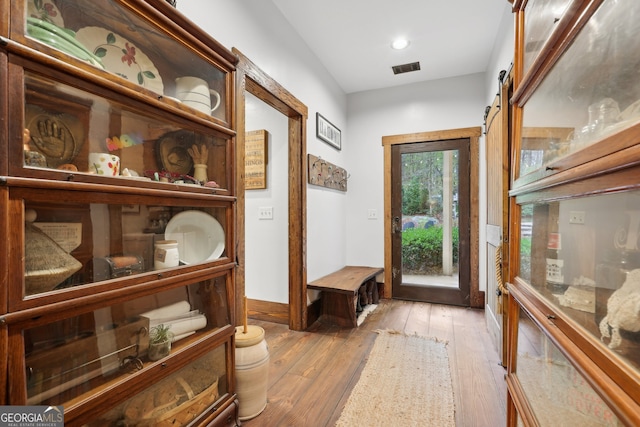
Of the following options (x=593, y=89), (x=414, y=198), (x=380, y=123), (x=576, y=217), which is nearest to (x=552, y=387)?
(x=576, y=217)

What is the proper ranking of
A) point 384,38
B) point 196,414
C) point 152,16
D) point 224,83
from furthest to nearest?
→ point 384,38, point 224,83, point 196,414, point 152,16

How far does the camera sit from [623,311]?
2.02ft

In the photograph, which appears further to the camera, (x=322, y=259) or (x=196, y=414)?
(x=322, y=259)

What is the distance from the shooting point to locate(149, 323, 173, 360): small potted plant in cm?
109

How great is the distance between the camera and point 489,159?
2.79 m

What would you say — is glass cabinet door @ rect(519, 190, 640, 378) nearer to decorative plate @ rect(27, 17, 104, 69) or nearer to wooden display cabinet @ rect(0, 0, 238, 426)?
wooden display cabinet @ rect(0, 0, 238, 426)

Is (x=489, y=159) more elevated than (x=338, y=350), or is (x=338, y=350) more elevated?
(x=489, y=159)

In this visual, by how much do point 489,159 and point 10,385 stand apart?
3315 mm

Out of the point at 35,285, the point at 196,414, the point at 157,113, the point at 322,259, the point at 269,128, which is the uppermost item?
the point at 269,128

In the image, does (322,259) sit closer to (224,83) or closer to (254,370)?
(254,370)

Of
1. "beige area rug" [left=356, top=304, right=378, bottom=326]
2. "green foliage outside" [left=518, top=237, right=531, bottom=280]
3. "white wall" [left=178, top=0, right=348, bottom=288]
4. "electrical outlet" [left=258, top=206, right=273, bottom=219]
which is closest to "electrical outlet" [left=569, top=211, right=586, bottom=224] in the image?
"green foliage outside" [left=518, top=237, right=531, bottom=280]

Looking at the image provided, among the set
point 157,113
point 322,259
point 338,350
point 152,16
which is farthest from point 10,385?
point 322,259

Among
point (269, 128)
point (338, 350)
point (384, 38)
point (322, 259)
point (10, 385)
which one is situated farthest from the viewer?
point (322, 259)

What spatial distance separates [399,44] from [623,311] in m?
2.89
